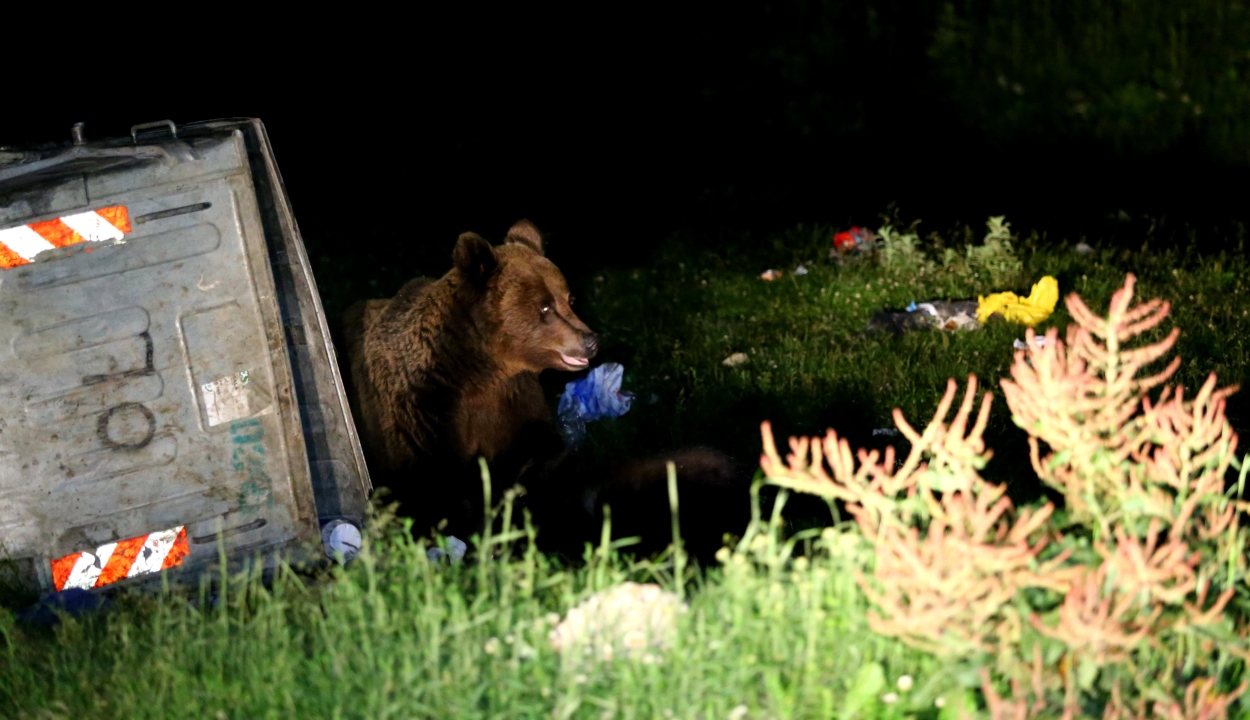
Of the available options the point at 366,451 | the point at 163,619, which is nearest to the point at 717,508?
the point at 366,451

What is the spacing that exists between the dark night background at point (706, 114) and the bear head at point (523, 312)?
4.23 metres

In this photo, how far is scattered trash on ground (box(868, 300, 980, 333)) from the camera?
788 centimetres

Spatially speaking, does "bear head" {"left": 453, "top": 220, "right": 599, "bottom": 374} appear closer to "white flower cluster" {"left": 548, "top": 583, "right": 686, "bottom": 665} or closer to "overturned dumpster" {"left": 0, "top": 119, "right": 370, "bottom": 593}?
"overturned dumpster" {"left": 0, "top": 119, "right": 370, "bottom": 593}

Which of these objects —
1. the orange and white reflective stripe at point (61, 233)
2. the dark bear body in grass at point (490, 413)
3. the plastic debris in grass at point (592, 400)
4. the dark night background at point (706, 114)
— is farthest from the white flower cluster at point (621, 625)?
the dark night background at point (706, 114)

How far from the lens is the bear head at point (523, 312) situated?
6.21 meters

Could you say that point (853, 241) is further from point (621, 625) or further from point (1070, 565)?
point (621, 625)

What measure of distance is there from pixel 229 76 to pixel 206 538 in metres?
11.5

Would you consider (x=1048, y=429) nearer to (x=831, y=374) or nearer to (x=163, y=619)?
(x=163, y=619)

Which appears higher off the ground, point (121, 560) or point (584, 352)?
point (584, 352)

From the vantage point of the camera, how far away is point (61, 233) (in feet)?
16.7

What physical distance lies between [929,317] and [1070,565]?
14.4 feet

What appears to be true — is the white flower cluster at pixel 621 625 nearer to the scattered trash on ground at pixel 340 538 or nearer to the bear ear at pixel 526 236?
the scattered trash on ground at pixel 340 538

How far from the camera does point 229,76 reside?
15.7 metres

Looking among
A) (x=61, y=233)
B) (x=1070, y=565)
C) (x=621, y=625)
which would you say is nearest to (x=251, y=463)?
(x=61, y=233)
